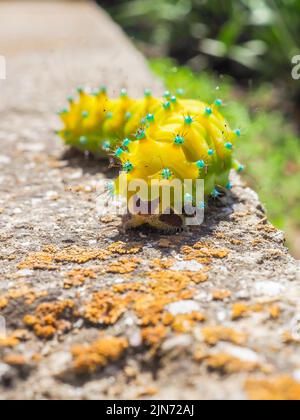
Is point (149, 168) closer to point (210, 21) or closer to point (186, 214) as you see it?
point (186, 214)

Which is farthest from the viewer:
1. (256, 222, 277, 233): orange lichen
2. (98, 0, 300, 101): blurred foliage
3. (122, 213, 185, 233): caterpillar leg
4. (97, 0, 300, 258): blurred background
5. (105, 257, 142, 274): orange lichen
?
(98, 0, 300, 101): blurred foliage

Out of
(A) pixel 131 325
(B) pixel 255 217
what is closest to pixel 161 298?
(A) pixel 131 325

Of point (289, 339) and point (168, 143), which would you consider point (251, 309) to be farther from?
point (168, 143)

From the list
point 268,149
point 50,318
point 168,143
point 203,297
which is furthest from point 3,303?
point 268,149

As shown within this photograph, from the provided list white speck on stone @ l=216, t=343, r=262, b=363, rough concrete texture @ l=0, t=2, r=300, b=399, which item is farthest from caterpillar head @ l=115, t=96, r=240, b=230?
white speck on stone @ l=216, t=343, r=262, b=363

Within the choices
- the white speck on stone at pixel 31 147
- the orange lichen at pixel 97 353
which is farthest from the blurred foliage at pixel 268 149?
the orange lichen at pixel 97 353

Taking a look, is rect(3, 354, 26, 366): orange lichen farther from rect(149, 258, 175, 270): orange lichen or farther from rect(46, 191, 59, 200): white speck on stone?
rect(46, 191, 59, 200): white speck on stone
